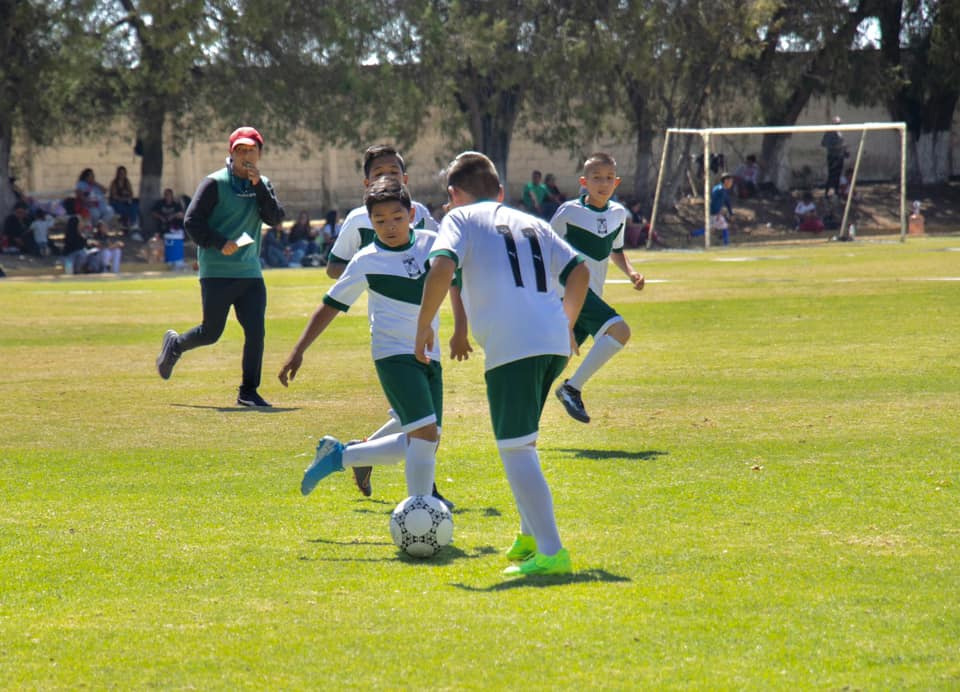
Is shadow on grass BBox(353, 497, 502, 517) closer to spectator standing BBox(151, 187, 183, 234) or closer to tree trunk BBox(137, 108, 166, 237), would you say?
spectator standing BBox(151, 187, 183, 234)

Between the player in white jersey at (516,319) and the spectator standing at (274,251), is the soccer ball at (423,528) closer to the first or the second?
the player in white jersey at (516,319)

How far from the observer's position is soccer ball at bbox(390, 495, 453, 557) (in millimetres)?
6156

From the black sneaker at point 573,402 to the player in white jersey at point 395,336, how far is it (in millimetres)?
2534

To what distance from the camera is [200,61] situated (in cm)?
3725

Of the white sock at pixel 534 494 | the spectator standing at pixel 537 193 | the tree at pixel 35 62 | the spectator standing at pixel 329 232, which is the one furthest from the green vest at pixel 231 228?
the spectator standing at pixel 537 193

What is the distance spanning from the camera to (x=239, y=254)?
38.3 feet

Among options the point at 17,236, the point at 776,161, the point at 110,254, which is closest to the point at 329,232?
the point at 110,254

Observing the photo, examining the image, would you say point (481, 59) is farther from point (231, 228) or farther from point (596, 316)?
point (596, 316)

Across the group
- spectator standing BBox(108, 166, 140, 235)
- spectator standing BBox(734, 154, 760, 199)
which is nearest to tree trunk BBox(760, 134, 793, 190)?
spectator standing BBox(734, 154, 760, 199)

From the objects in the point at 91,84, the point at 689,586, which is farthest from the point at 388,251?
the point at 91,84

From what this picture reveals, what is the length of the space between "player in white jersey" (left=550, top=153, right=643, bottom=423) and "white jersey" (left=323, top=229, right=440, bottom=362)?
9.69 ft

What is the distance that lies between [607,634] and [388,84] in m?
35.0

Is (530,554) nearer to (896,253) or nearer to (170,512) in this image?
(170,512)

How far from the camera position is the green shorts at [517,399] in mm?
5750
